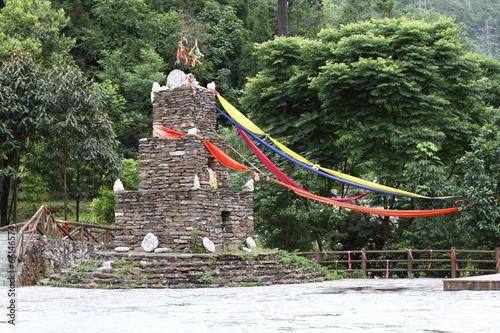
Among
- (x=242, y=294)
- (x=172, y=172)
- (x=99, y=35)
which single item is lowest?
(x=242, y=294)

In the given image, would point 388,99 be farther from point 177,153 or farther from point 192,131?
point 177,153

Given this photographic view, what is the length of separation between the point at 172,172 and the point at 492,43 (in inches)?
2117

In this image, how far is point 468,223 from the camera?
62.2 feet

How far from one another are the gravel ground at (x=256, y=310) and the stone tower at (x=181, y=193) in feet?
8.88

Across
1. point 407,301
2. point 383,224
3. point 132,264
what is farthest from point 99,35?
point 407,301

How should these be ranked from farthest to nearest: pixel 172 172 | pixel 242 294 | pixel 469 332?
pixel 172 172 → pixel 242 294 → pixel 469 332

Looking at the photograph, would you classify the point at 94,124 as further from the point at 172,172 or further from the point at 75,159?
the point at 172,172

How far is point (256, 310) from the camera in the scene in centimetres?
1025

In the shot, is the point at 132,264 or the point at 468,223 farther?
the point at 468,223

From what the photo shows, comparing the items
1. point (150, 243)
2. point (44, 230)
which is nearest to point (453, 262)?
point (150, 243)

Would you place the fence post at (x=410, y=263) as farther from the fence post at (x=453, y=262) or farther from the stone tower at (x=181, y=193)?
the stone tower at (x=181, y=193)

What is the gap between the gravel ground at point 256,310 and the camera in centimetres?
800

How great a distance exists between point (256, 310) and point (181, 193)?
24.5 ft

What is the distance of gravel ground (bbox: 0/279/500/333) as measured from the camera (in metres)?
8.00
